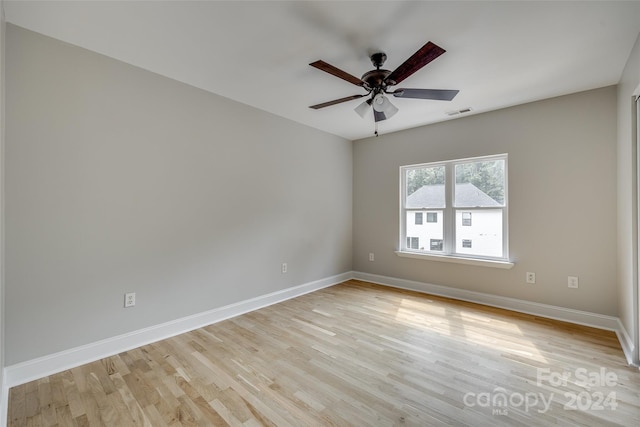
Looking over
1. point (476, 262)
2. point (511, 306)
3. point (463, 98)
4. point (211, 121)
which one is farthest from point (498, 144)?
point (211, 121)

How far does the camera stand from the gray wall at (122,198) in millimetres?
2010

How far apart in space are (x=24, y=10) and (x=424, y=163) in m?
4.31

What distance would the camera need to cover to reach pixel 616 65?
247 cm

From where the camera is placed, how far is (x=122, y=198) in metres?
2.44

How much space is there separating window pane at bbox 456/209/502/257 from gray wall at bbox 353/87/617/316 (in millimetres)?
165

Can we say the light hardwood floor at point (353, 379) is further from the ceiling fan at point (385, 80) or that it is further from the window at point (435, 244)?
the ceiling fan at point (385, 80)

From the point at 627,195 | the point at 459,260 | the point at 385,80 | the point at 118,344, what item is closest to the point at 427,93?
the point at 385,80

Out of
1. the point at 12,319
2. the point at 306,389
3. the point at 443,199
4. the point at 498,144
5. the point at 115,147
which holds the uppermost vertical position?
the point at 498,144

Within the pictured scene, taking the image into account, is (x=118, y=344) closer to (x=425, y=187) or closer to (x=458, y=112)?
(x=425, y=187)

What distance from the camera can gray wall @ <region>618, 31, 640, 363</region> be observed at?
Answer: 2.21 m

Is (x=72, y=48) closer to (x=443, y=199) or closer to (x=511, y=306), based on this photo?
(x=443, y=199)

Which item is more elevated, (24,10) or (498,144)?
(24,10)

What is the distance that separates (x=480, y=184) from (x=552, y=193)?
2.55 feet

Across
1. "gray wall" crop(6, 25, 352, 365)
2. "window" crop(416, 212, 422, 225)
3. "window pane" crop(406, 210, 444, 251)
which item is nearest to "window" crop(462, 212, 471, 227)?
"window pane" crop(406, 210, 444, 251)
